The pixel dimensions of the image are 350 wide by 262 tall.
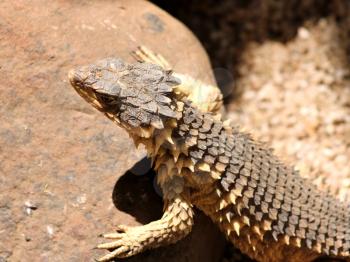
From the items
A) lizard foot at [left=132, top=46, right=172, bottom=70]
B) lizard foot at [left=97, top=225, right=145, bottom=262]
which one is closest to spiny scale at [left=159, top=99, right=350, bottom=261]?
lizard foot at [left=97, top=225, right=145, bottom=262]

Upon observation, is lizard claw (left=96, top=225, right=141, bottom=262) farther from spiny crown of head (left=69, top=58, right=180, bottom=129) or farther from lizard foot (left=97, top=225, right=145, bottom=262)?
spiny crown of head (left=69, top=58, right=180, bottom=129)

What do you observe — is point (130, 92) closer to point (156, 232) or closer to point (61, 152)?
point (61, 152)

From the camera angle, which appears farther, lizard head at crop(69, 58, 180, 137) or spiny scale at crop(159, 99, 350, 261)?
Answer: spiny scale at crop(159, 99, 350, 261)

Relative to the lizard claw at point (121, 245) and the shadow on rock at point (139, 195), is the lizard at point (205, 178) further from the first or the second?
the shadow on rock at point (139, 195)

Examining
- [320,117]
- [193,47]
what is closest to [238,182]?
[193,47]

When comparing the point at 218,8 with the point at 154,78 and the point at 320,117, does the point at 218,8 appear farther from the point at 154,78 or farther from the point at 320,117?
the point at 154,78

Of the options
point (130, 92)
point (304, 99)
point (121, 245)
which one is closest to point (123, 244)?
point (121, 245)

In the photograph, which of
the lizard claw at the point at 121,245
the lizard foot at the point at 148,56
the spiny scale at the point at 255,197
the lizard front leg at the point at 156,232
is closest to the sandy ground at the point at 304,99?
the spiny scale at the point at 255,197
